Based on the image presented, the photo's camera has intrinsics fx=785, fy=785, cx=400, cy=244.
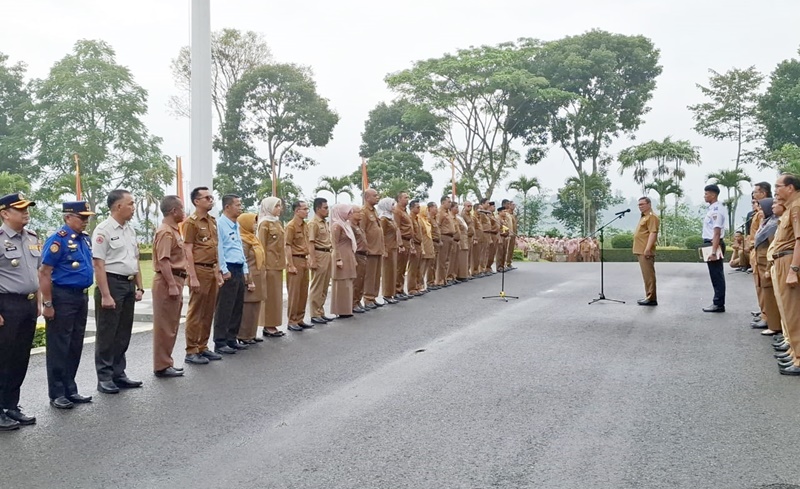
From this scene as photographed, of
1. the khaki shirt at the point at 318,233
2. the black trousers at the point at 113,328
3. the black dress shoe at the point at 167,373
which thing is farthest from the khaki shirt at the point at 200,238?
the khaki shirt at the point at 318,233

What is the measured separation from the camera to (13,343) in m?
5.79

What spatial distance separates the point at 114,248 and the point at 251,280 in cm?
264

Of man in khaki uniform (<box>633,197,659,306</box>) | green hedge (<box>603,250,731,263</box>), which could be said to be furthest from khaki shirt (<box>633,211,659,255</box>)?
green hedge (<box>603,250,731,263</box>)

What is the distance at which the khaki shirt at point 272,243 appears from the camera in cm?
999

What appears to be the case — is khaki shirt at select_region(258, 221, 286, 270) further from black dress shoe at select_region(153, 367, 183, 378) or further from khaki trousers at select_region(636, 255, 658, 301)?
khaki trousers at select_region(636, 255, 658, 301)

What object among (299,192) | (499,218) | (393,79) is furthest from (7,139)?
(499,218)

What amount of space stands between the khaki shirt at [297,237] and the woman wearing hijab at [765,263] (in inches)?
226

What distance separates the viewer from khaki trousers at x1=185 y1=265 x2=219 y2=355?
8.18 metres

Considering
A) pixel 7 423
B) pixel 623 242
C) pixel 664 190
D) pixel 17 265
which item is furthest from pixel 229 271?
pixel 664 190

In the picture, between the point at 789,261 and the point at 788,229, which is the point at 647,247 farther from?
the point at 789,261

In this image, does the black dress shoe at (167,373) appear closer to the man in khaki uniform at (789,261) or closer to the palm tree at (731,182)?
the man in khaki uniform at (789,261)

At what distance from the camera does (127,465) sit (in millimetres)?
4809

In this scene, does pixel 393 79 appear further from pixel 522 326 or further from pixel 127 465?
pixel 127 465

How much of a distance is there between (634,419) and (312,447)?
2.34m
